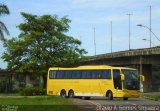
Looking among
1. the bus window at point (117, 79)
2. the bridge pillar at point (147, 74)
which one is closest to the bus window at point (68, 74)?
the bus window at point (117, 79)

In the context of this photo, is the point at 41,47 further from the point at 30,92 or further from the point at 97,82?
the point at 97,82

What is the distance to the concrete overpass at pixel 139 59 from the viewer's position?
86000mm

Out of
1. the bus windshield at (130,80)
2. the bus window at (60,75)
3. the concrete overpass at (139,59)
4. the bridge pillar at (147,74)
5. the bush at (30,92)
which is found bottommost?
the bush at (30,92)

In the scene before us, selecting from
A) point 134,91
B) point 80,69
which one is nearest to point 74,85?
point 80,69

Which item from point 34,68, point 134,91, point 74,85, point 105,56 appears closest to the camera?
point 134,91

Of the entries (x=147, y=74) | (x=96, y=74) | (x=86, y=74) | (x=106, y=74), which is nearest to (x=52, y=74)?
(x=86, y=74)

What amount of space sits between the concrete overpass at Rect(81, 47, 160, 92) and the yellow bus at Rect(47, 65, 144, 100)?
28553 mm

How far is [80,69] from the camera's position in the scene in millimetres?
54188

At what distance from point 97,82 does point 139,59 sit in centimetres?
3982

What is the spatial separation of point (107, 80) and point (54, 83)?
329 inches

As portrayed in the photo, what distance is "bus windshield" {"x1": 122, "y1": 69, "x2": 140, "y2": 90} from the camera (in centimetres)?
5053

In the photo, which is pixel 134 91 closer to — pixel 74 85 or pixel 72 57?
pixel 74 85

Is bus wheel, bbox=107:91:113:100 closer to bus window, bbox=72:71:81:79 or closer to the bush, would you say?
bus window, bbox=72:71:81:79

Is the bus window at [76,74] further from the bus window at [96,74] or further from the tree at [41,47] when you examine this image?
the tree at [41,47]
